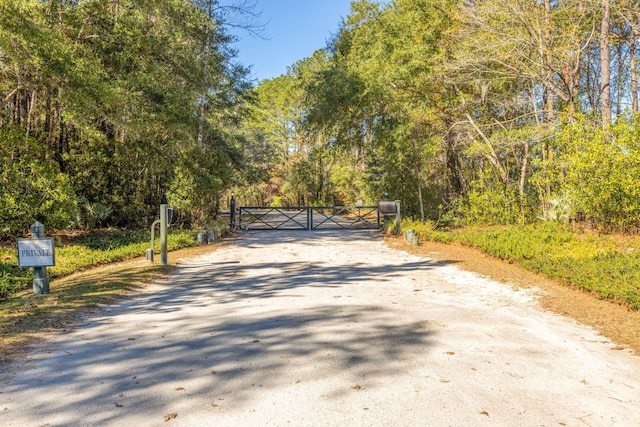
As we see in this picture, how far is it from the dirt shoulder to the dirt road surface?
0.82 ft

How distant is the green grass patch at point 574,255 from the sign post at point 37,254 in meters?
8.20

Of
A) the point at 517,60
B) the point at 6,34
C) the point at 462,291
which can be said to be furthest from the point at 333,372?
the point at 517,60

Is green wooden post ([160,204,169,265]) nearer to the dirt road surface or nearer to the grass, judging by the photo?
the grass

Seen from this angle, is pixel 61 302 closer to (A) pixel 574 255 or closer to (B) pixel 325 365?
(B) pixel 325 365

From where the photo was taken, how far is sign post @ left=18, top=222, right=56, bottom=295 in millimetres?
6027

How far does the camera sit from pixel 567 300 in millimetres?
6266

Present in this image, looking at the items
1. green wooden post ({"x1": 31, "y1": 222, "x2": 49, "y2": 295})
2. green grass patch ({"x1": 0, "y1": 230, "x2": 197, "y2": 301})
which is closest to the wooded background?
green grass patch ({"x1": 0, "y1": 230, "x2": 197, "y2": 301})

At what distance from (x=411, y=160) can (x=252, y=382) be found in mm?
15934

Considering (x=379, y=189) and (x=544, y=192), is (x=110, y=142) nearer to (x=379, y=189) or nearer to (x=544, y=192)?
(x=379, y=189)

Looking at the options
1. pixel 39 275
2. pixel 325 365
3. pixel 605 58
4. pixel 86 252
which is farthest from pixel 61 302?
pixel 605 58

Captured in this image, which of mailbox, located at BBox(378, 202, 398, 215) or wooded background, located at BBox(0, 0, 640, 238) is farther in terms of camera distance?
mailbox, located at BBox(378, 202, 398, 215)

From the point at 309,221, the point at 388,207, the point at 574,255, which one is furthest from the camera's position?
the point at 309,221

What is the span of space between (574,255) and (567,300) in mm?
2242

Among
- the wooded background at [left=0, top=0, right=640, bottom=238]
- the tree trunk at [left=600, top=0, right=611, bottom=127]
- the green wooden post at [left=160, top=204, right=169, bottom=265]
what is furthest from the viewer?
the tree trunk at [left=600, top=0, right=611, bottom=127]
